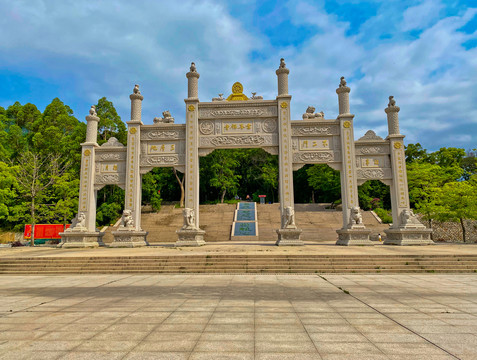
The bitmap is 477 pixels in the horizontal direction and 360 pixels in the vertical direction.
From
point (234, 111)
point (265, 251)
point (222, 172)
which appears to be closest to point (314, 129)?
point (234, 111)

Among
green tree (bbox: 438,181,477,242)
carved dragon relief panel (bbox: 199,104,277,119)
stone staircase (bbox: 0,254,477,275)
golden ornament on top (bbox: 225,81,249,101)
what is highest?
golden ornament on top (bbox: 225,81,249,101)

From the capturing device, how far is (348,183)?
48.7ft

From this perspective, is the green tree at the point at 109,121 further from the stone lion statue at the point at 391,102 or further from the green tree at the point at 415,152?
the green tree at the point at 415,152

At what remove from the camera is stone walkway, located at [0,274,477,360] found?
2.86 meters

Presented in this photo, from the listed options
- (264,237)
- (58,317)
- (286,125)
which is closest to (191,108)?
(286,125)

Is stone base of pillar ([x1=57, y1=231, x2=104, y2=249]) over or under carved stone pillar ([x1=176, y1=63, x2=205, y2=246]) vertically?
→ under

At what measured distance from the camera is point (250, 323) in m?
3.70

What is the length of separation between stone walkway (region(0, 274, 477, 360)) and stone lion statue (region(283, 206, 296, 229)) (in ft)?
24.3

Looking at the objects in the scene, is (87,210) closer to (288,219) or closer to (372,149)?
(288,219)

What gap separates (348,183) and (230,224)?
10.6 metres

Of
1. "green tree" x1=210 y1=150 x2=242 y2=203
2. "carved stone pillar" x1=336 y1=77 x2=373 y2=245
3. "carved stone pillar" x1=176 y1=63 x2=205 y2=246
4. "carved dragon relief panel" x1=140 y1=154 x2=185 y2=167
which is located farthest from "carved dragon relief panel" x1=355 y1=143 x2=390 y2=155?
"green tree" x1=210 y1=150 x2=242 y2=203

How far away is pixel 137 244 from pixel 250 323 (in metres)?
12.1

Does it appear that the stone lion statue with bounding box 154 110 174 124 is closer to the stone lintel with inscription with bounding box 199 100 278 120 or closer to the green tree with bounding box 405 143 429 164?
the stone lintel with inscription with bounding box 199 100 278 120

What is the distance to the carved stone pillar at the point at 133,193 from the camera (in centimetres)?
1455
